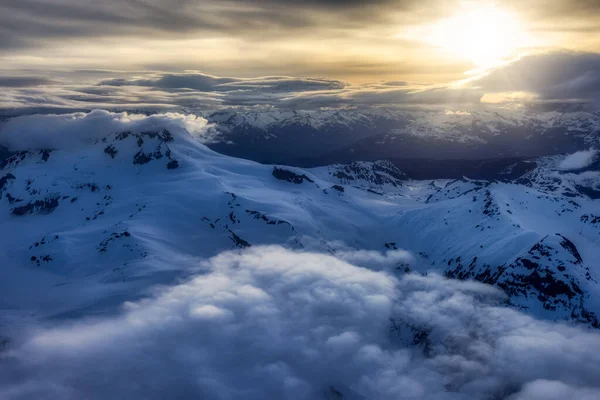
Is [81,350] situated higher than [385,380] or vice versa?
[81,350]

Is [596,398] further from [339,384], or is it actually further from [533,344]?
[339,384]

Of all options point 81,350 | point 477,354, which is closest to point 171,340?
point 81,350

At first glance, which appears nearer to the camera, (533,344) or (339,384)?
(339,384)

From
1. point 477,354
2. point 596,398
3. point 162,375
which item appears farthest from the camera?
point 477,354

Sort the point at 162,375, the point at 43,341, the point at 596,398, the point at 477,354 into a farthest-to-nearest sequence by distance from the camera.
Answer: the point at 477,354 < the point at 43,341 < the point at 162,375 < the point at 596,398

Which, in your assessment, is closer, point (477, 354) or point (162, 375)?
point (162, 375)

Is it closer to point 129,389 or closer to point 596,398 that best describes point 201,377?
point 129,389

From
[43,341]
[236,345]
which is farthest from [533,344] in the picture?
[43,341]

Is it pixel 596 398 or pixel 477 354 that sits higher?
pixel 596 398

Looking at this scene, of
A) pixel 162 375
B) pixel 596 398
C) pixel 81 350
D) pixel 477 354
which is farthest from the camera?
pixel 477 354
